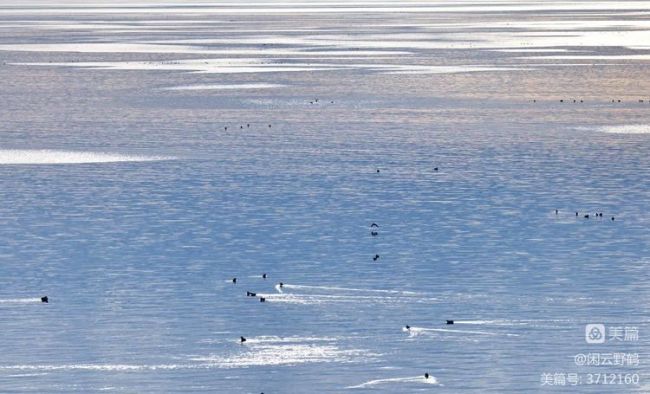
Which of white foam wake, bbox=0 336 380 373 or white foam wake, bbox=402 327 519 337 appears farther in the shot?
white foam wake, bbox=402 327 519 337

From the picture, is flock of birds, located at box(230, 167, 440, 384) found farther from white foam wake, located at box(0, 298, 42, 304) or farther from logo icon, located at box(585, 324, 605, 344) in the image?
white foam wake, located at box(0, 298, 42, 304)

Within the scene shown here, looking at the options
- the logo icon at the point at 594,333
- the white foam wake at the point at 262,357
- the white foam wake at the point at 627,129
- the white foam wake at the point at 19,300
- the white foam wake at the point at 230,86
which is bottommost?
the white foam wake at the point at 262,357

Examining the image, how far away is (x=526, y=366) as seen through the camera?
15.1 m

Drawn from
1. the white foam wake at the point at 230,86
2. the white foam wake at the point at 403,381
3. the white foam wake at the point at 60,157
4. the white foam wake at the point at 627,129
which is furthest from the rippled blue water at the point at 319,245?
the white foam wake at the point at 230,86

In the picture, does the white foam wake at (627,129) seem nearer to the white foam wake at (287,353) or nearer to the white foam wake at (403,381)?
the white foam wake at (287,353)

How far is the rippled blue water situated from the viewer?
607 inches

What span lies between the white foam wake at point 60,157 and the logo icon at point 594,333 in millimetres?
16779

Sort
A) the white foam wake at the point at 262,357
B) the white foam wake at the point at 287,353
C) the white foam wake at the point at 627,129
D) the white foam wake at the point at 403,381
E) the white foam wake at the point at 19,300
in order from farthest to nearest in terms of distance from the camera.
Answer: the white foam wake at the point at 627,129
the white foam wake at the point at 19,300
the white foam wake at the point at 287,353
the white foam wake at the point at 262,357
the white foam wake at the point at 403,381

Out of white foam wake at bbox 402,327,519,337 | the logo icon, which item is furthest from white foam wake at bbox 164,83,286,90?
the logo icon

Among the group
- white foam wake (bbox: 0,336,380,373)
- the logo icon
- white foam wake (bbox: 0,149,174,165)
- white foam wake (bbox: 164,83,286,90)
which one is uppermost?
white foam wake (bbox: 164,83,286,90)

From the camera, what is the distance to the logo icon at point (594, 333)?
53.1 feet

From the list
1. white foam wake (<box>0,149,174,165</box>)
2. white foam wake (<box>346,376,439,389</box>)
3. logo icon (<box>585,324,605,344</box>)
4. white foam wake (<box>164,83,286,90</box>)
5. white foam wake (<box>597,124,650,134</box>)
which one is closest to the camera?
white foam wake (<box>346,376,439,389</box>)

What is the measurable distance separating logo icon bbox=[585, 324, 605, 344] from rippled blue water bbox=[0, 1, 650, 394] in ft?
0.69

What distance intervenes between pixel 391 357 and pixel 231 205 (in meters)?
10.6
